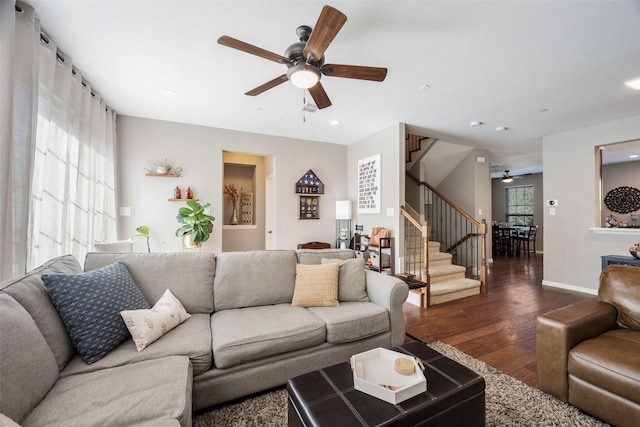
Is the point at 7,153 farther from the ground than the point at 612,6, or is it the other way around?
the point at 612,6

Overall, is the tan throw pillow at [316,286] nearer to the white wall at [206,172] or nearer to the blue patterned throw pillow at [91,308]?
the blue patterned throw pillow at [91,308]

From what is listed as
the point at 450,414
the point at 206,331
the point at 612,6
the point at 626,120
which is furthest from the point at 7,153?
the point at 626,120

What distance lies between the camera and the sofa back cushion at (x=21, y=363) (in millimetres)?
930

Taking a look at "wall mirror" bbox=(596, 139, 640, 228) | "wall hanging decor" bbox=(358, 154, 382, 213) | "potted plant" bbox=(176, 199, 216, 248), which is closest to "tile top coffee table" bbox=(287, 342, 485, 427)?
"potted plant" bbox=(176, 199, 216, 248)

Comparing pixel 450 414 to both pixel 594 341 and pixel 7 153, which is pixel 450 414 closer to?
pixel 594 341

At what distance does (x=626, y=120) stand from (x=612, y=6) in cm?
317

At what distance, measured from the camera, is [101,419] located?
0.98m

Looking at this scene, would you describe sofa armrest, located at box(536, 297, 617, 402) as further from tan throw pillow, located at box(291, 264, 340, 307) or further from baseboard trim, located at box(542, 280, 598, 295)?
baseboard trim, located at box(542, 280, 598, 295)

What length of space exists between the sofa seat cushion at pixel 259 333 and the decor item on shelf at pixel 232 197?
4.23 metres

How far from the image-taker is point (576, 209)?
422cm

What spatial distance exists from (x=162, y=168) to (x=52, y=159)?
5.89 ft

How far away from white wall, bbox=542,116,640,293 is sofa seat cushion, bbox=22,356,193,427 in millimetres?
5695

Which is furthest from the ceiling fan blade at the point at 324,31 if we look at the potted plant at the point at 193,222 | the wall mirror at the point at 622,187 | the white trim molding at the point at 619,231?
the wall mirror at the point at 622,187

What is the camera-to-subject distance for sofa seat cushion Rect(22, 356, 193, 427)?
990mm
